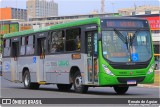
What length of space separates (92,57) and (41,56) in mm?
5522

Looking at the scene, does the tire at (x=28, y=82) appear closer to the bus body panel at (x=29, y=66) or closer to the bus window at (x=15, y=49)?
the bus body panel at (x=29, y=66)

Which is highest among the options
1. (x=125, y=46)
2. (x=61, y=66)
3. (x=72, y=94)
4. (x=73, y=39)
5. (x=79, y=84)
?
(x=73, y=39)

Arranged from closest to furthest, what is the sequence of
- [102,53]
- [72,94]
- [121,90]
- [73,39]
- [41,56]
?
1. [102,53]
2. [72,94]
3. [73,39]
4. [121,90]
5. [41,56]

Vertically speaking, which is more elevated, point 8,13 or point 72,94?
point 8,13

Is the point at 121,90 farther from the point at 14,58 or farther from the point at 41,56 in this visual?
the point at 14,58

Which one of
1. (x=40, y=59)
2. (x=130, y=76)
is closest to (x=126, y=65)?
(x=130, y=76)

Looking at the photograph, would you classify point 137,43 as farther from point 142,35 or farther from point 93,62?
point 93,62

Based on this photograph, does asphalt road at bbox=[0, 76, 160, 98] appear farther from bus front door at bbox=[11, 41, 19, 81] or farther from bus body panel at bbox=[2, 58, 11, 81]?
bus body panel at bbox=[2, 58, 11, 81]

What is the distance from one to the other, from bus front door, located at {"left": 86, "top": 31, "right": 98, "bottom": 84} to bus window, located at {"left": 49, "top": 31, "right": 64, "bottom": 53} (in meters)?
2.45

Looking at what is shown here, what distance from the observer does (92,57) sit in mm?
19672

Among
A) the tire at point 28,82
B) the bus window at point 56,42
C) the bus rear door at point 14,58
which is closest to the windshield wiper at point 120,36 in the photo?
the bus window at point 56,42

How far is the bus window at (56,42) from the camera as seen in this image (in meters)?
22.2

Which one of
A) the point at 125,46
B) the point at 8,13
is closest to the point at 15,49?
the point at 125,46

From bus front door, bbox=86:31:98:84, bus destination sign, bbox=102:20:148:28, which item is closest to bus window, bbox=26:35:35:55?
bus front door, bbox=86:31:98:84
